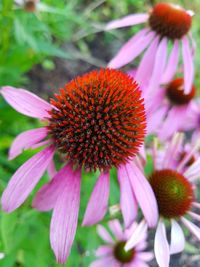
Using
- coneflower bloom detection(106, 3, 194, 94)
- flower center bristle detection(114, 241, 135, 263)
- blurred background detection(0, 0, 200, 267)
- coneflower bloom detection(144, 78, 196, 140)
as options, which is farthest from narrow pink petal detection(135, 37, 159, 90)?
flower center bristle detection(114, 241, 135, 263)

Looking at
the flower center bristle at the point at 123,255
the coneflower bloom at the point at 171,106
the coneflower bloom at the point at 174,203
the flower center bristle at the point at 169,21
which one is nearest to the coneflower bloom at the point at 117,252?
the flower center bristle at the point at 123,255

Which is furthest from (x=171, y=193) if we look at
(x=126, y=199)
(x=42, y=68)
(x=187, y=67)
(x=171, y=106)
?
(x=42, y=68)

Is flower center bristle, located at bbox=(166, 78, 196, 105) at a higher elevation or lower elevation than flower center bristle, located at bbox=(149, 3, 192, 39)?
lower

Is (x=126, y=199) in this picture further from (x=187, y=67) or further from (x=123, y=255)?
(x=187, y=67)

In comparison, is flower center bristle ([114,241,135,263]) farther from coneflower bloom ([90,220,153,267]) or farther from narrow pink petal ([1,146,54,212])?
narrow pink petal ([1,146,54,212])

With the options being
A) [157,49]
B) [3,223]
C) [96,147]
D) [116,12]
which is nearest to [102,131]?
[96,147]

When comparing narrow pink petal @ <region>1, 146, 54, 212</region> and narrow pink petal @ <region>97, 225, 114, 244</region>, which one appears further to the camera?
narrow pink petal @ <region>97, 225, 114, 244</region>

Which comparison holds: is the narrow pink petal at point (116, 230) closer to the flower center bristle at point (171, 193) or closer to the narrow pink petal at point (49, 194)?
the flower center bristle at point (171, 193)
